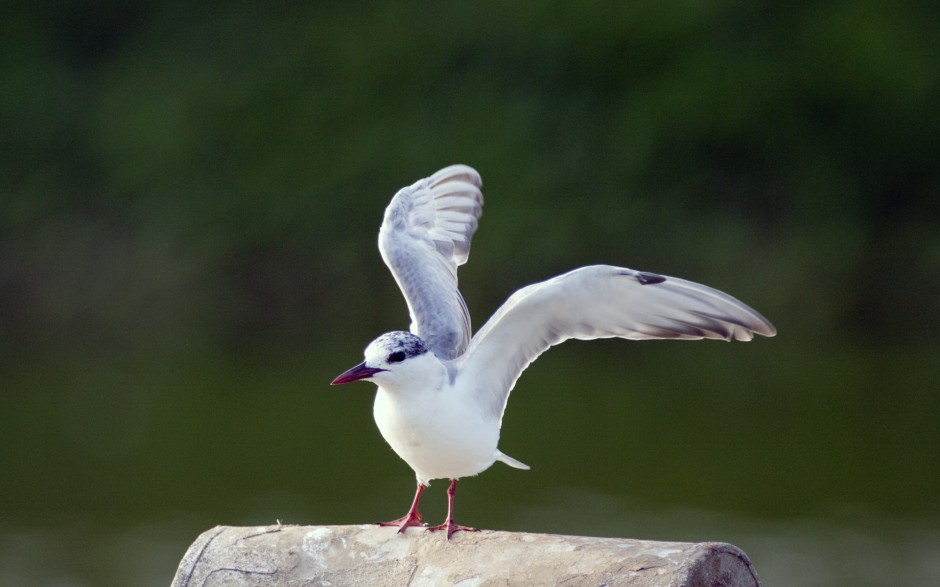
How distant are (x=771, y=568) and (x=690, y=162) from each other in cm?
828

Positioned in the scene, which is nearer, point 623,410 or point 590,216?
point 623,410

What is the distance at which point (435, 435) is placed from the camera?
4070 mm

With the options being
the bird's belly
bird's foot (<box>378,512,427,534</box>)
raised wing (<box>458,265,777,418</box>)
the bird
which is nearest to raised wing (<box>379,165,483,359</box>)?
the bird

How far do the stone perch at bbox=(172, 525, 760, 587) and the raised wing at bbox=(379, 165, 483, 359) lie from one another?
2.53 ft

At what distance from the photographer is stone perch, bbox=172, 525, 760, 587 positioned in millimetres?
3570

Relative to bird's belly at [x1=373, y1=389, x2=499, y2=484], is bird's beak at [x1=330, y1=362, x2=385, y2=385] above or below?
above

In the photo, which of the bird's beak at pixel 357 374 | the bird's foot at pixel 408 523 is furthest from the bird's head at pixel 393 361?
the bird's foot at pixel 408 523

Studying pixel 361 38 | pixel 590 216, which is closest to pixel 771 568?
pixel 590 216

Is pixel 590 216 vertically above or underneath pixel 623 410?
above

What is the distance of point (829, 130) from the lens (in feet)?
50.8

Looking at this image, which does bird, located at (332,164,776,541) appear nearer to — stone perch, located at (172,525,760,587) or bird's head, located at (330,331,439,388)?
bird's head, located at (330,331,439,388)

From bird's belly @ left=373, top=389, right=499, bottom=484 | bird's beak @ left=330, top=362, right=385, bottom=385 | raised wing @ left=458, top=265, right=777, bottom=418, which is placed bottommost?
bird's belly @ left=373, top=389, right=499, bottom=484

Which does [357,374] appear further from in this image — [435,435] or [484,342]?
[484,342]

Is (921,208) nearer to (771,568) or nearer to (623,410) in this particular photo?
(623,410)
